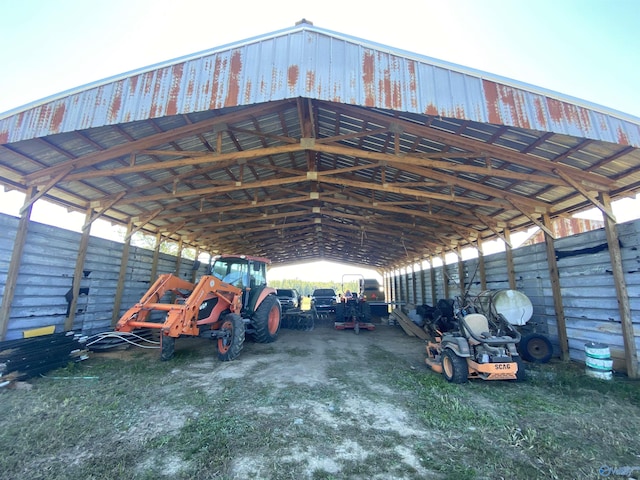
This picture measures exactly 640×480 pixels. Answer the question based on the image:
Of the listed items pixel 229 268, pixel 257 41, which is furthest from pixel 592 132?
pixel 229 268

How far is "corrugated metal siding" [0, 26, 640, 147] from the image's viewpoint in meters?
4.70

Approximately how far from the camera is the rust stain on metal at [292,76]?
16.0 ft

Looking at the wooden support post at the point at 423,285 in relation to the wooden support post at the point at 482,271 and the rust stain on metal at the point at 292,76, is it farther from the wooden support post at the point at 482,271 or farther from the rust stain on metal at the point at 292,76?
the rust stain on metal at the point at 292,76

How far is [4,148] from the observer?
222 inches

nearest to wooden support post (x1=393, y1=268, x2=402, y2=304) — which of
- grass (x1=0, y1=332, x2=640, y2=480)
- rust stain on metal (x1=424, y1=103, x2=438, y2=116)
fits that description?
grass (x1=0, y1=332, x2=640, y2=480)

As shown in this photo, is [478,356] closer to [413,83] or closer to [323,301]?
[413,83]

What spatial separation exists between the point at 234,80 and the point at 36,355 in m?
5.91

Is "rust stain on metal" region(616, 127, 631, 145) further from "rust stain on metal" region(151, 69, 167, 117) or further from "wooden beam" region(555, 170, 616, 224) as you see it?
"rust stain on metal" region(151, 69, 167, 117)

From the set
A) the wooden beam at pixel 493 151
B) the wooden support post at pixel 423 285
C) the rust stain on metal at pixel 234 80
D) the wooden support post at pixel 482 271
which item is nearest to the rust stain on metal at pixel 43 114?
the rust stain on metal at pixel 234 80

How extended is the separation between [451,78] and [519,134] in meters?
1.82

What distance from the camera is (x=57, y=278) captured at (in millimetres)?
7152

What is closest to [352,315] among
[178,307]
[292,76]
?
[178,307]

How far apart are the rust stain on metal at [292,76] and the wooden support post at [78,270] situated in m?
7.15

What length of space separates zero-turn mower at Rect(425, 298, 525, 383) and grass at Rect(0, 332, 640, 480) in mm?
221
